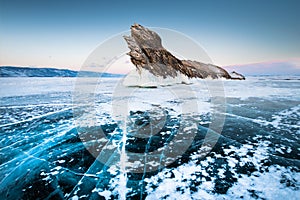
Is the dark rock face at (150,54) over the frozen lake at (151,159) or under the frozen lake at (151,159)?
over

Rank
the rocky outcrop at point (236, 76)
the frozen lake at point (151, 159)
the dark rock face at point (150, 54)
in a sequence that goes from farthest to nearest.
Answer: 1. the rocky outcrop at point (236, 76)
2. the dark rock face at point (150, 54)
3. the frozen lake at point (151, 159)

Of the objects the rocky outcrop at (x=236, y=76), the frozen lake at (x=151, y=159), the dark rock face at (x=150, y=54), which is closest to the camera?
the frozen lake at (x=151, y=159)

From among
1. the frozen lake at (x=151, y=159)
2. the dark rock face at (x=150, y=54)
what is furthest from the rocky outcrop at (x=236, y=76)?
the frozen lake at (x=151, y=159)

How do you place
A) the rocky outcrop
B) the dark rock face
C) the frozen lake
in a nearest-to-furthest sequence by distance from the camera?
the frozen lake, the dark rock face, the rocky outcrop

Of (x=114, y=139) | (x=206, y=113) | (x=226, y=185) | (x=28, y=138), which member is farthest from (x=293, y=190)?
(x=28, y=138)

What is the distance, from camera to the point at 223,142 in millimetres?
2912

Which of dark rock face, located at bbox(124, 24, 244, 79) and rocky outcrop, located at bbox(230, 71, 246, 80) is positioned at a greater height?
dark rock face, located at bbox(124, 24, 244, 79)

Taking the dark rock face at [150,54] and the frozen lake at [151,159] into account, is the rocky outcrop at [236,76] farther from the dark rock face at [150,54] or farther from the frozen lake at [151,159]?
the frozen lake at [151,159]

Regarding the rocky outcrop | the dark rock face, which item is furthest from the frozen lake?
the rocky outcrop

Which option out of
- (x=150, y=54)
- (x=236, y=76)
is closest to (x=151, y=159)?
(x=150, y=54)

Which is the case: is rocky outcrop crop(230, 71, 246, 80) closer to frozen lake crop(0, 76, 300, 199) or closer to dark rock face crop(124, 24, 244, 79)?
dark rock face crop(124, 24, 244, 79)

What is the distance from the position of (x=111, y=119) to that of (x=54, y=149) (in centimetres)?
186

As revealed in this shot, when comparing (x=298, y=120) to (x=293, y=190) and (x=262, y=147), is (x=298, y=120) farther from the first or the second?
(x=293, y=190)

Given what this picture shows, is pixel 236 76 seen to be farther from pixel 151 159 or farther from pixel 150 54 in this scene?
pixel 151 159
